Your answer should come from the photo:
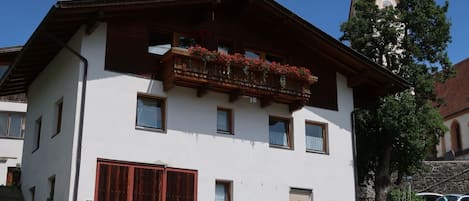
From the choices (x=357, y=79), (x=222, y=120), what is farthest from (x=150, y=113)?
(x=357, y=79)

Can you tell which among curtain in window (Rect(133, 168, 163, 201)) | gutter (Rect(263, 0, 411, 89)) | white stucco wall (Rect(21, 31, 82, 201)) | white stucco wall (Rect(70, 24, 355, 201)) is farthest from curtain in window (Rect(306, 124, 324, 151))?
white stucco wall (Rect(21, 31, 82, 201))

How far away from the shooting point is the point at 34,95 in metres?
23.5

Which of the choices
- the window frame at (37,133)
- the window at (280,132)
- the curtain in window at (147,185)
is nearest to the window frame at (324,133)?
the window at (280,132)

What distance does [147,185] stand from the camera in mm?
18422

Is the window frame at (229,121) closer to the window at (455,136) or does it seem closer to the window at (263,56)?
the window at (263,56)

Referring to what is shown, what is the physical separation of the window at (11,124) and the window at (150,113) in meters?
18.3

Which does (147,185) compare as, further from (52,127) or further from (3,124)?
(3,124)

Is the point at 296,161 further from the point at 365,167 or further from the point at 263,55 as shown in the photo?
the point at 365,167

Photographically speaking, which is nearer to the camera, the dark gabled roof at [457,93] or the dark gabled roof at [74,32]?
the dark gabled roof at [74,32]

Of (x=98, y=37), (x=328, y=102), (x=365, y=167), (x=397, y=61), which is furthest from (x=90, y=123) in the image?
(x=397, y=61)

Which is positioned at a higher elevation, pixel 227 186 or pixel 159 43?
pixel 159 43

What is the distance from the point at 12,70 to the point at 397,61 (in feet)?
55.8

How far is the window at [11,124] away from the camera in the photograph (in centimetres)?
3575

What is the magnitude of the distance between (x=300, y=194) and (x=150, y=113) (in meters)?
5.38
